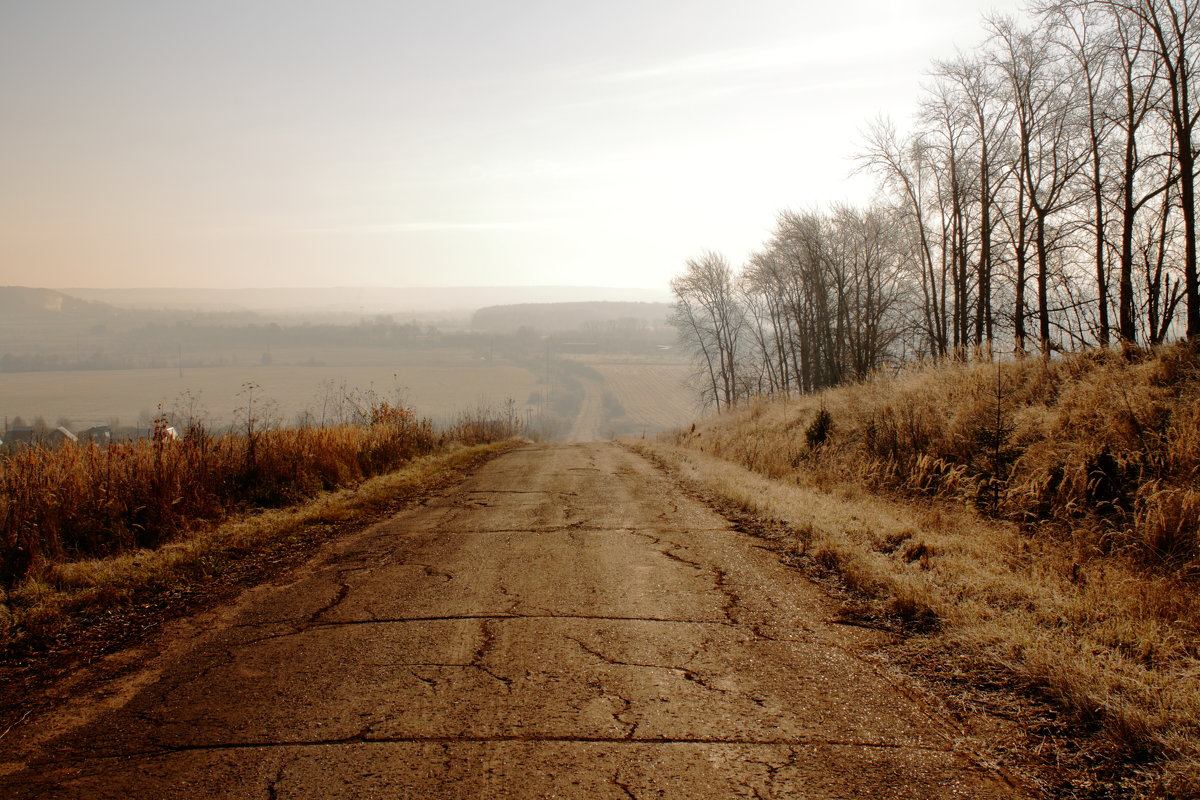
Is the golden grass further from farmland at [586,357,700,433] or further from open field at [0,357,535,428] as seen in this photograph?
farmland at [586,357,700,433]

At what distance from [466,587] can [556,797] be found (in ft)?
9.69

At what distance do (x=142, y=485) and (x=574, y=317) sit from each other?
117 meters

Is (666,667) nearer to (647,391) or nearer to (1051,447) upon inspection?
(1051,447)

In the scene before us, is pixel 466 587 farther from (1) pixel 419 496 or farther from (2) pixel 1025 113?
(2) pixel 1025 113

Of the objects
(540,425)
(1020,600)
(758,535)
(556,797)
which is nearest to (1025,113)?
(758,535)

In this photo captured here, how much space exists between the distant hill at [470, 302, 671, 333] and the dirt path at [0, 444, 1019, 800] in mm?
89195

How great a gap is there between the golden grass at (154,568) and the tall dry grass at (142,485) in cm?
25

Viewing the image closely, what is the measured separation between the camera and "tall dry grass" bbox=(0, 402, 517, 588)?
20.1 feet

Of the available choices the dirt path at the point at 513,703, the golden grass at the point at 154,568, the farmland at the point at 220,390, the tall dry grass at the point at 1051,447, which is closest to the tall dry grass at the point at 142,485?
the golden grass at the point at 154,568

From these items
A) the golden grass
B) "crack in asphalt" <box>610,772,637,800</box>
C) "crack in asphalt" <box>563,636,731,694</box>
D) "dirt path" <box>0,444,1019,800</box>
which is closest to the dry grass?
the golden grass

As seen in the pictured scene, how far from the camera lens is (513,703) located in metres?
3.35

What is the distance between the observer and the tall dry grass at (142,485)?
614cm

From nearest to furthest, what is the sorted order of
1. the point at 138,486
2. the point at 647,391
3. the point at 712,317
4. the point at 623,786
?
the point at 623,786
the point at 138,486
the point at 712,317
the point at 647,391

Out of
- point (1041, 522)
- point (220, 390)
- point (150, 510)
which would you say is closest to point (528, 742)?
point (150, 510)
